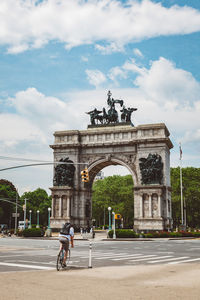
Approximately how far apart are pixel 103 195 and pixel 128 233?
4831cm

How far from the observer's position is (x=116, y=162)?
57000mm

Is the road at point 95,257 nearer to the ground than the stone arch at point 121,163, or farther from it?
nearer to the ground

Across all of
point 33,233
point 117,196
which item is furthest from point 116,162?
point 117,196

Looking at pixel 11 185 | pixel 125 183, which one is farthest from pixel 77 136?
pixel 11 185

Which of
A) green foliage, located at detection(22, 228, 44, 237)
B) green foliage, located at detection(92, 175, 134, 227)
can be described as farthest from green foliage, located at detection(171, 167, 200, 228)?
green foliage, located at detection(22, 228, 44, 237)

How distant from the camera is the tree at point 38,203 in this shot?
329ft

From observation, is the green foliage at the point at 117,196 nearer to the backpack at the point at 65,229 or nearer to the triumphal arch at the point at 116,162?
the triumphal arch at the point at 116,162

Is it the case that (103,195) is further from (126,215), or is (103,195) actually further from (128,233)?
(128,233)

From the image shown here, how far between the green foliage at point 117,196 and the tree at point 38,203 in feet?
48.9

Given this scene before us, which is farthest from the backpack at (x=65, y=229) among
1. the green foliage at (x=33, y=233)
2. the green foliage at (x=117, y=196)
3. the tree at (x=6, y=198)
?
the tree at (x=6, y=198)

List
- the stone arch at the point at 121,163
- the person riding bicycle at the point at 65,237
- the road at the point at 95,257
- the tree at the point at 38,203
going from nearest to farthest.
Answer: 1. the person riding bicycle at the point at 65,237
2. the road at the point at 95,257
3. the stone arch at the point at 121,163
4. the tree at the point at 38,203

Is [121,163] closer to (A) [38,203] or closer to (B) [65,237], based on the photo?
(B) [65,237]

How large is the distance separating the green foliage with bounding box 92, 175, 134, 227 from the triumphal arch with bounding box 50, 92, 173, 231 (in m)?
28.7

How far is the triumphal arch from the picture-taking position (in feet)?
170
